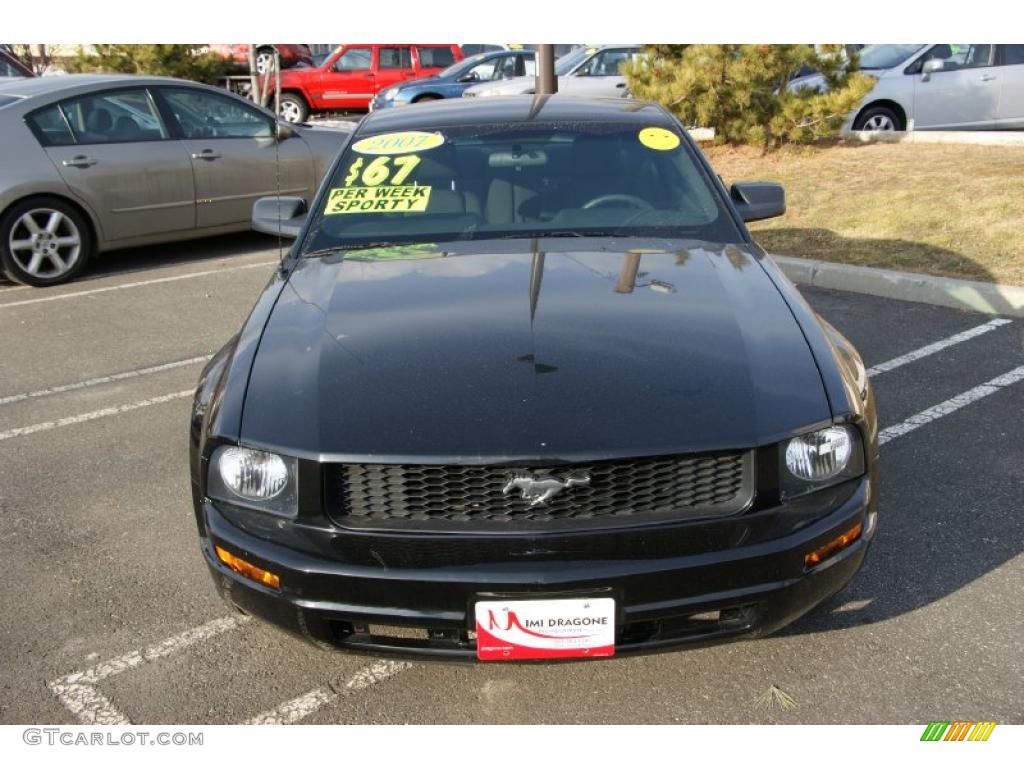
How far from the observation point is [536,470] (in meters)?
2.50

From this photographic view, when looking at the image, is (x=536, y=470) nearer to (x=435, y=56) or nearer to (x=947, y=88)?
(x=947, y=88)

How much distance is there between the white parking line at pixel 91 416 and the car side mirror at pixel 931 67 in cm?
1039

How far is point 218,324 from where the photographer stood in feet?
22.7

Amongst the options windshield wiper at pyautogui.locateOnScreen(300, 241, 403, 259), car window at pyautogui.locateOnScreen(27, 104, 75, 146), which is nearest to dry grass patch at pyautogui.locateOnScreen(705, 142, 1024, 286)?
windshield wiper at pyautogui.locateOnScreen(300, 241, 403, 259)

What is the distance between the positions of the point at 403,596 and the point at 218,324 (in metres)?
4.83

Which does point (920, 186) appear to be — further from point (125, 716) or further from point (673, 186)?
point (125, 716)

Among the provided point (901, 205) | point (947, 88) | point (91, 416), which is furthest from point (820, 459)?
point (947, 88)

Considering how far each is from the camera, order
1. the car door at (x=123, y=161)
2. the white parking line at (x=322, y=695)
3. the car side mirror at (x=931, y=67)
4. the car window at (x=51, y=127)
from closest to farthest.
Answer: the white parking line at (x=322, y=695) → the car window at (x=51, y=127) → the car door at (x=123, y=161) → the car side mirror at (x=931, y=67)

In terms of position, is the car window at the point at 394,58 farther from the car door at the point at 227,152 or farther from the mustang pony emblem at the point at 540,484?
the mustang pony emblem at the point at 540,484

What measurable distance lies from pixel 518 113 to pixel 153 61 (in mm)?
17470

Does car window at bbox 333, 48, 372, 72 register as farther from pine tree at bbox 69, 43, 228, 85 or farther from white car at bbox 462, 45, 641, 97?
white car at bbox 462, 45, 641, 97

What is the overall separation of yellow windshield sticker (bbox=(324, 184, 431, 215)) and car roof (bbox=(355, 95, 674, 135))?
1.53ft

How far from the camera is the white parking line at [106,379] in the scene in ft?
18.2

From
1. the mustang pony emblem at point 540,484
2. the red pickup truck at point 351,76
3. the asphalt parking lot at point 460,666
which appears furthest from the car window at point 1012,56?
the mustang pony emblem at point 540,484
